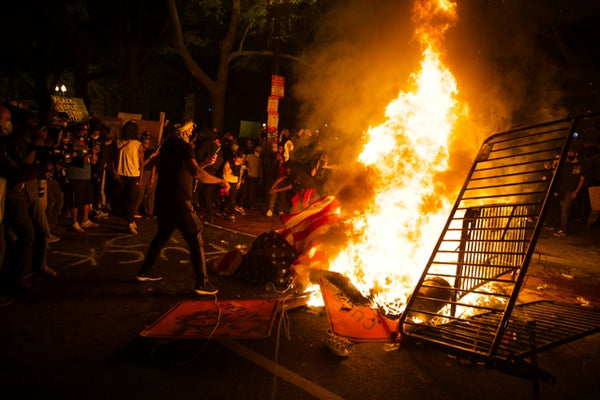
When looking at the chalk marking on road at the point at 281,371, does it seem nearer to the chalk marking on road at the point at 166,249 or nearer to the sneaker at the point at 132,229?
the chalk marking on road at the point at 166,249

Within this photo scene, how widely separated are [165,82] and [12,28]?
30.7 ft

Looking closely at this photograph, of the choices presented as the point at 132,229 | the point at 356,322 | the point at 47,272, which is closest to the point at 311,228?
the point at 356,322

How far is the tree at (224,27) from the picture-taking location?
16.0 m

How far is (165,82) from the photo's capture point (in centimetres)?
2850

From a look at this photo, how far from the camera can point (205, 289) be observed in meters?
5.37

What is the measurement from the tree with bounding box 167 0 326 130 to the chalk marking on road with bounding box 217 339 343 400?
12536 millimetres

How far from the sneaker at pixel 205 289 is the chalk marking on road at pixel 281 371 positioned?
133cm

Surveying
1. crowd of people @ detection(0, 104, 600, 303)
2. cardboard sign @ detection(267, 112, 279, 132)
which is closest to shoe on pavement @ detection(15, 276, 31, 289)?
crowd of people @ detection(0, 104, 600, 303)

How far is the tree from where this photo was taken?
52.6ft

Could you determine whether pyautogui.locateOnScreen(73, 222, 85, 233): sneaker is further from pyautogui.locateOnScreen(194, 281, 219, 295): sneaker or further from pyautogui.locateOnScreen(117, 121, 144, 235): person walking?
pyautogui.locateOnScreen(194, 281, 219, 295): sneaker

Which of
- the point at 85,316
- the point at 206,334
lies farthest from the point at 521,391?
the point at 85,316

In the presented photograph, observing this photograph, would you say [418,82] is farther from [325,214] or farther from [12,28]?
[12,28]

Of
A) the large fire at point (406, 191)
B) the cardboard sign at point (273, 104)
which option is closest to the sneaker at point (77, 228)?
the large fire at point (406, 191)

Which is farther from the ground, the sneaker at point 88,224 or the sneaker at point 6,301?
the sneaker at point 88,224
